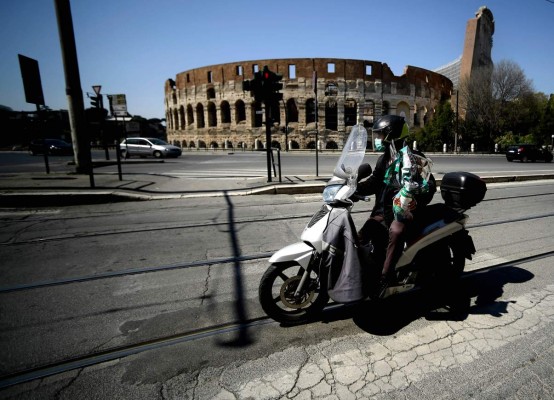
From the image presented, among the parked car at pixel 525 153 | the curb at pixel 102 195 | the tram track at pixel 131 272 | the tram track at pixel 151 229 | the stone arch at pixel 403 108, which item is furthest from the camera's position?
the stone arch at pixel 403 108

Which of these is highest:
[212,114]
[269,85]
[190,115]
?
[190,115]

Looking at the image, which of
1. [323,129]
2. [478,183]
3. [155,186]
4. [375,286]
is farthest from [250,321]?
[323,129]

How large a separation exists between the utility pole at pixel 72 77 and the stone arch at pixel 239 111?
105 ft

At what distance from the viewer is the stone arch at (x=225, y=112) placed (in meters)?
41.8

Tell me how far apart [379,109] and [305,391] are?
42.4m

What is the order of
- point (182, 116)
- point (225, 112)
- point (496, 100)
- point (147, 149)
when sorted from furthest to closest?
point (182, 116), point (225, 112), point (496, 100), point (147, 149)

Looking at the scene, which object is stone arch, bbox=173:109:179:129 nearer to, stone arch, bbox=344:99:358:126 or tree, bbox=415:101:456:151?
stone arch, bbox=344:99:358:126

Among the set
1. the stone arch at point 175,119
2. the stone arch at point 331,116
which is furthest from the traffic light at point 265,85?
the stone arch at point 175,119

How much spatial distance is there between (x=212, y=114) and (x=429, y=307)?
4447 centimetres

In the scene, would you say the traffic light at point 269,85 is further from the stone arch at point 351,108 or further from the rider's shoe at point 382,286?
the stone arch at point 351,108

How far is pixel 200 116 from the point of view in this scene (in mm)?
44781

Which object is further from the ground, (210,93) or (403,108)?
(210,93)

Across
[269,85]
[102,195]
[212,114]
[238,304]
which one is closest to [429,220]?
[238,304]

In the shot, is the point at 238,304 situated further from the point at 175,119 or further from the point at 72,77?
the point at 175,119
